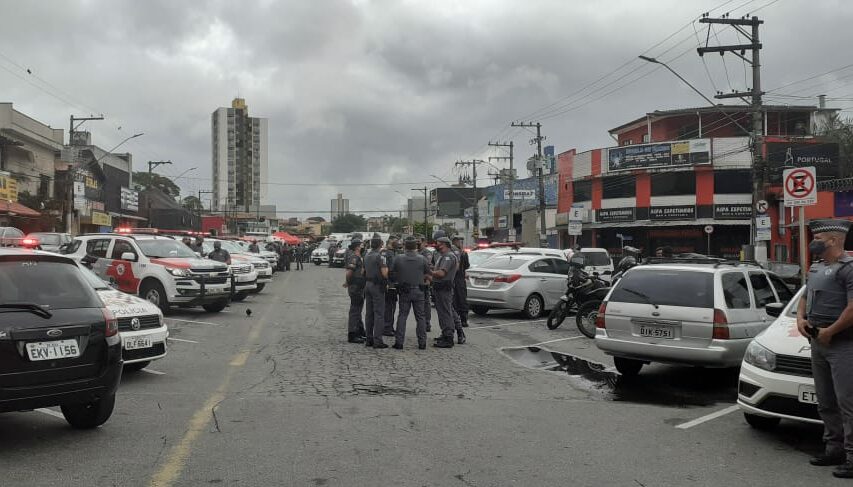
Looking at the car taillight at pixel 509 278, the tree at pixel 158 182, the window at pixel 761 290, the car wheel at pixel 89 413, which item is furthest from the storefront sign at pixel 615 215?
the tree at pixel 158 182

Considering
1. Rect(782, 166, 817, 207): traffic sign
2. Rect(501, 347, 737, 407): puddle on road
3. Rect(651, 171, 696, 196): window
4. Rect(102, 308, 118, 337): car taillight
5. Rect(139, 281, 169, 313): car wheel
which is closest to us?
Rect(102, 308, 118, 337): car taillight

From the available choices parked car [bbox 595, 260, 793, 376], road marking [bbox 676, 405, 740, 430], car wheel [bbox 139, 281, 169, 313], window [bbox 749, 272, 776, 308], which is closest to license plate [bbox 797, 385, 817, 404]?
road marking [bbox 676, 405, 740, 430]

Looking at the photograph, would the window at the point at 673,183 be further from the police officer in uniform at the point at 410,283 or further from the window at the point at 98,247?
the police officer in uniform at the point at 410,283

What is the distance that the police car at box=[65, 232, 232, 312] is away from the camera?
15.2 meters

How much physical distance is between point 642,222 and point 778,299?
3553 cm

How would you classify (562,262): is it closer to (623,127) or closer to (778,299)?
(778,299)

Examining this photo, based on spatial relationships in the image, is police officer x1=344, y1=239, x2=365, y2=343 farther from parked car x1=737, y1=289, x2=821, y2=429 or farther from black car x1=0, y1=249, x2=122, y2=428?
parked car x1=737, y1=289, x2=821, y2=429

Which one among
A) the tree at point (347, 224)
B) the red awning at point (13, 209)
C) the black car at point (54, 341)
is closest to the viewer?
the black car at point (54, 341)

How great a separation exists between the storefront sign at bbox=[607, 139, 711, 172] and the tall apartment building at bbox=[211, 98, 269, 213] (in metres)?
75.5

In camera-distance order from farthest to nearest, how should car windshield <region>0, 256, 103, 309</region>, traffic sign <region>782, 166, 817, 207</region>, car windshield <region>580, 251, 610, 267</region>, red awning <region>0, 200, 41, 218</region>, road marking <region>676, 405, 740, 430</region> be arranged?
red awning <region>0, 200, 41, 218</region>
car windshield <region>580, 251, 610, 267</region>
traffic sign <region>782, 166, 817, 207</region>
road marking <region>676, 405, 740, 430</region>
car windshield <region>0, 256, 103, 309</region>

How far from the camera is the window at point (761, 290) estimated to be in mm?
8945

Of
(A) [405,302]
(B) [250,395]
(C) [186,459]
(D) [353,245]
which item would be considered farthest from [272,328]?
(C) [186,459]

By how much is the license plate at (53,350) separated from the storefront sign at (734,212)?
135 feet

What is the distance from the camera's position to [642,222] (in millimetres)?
43719
